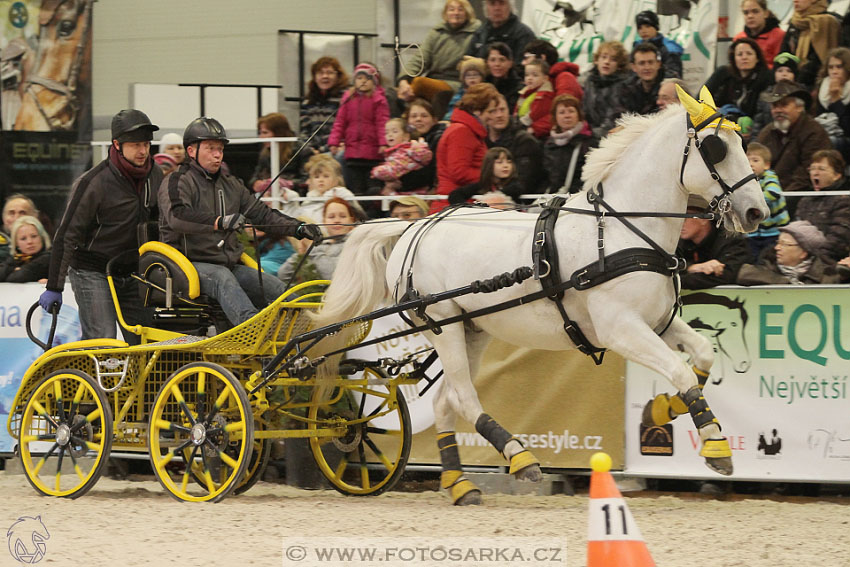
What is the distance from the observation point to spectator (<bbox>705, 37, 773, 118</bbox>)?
9.30 m

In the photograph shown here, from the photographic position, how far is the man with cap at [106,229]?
7.61 m

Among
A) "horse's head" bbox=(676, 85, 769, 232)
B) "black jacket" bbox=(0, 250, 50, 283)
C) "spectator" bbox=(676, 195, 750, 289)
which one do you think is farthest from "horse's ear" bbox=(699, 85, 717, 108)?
"black jacket" bbox=(0, 250, 50, 283)

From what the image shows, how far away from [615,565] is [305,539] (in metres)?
1.85

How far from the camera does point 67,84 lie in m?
11.3

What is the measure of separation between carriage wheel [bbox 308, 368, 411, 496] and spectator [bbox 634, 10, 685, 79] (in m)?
3.51

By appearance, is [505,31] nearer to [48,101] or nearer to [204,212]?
[48,101]

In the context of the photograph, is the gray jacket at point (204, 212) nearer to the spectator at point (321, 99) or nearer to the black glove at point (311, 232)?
the black glove at point (311, 232)

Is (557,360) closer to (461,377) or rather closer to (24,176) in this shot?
(461,377)

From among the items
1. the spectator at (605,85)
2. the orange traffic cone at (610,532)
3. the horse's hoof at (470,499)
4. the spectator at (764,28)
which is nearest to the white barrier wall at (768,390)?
the horse's hoof at (470,499)

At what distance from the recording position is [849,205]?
797cm

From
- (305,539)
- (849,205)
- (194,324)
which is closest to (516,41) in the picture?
(849,205)

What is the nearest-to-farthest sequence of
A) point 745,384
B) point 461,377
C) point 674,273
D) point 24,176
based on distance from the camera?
1. point 674,273
2. point 461,377
3. point 745,384
4. point 24,176

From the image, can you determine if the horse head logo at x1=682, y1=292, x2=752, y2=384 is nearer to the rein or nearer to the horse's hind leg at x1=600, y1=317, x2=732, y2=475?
the horse's hind leg at x1=600, y1=317, x2=732, y2=475

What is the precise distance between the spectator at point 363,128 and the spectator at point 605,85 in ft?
5.33
